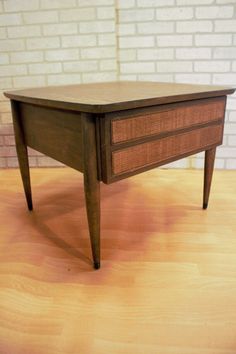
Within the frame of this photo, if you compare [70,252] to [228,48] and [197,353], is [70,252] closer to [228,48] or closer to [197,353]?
[197,353]

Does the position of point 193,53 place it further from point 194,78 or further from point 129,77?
point 129,77

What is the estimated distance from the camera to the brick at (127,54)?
1943 mm

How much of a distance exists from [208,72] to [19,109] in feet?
4.06

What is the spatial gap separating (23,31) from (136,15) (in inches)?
29.0

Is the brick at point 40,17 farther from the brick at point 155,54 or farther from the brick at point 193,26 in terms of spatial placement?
the brick at point 193,26

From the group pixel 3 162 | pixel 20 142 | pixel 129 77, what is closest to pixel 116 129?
pixel 20 142

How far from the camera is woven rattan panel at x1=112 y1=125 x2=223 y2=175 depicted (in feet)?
3.08

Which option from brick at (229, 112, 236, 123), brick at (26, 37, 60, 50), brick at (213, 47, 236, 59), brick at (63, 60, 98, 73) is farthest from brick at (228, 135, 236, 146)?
brick at (26, 37, 60, 50)

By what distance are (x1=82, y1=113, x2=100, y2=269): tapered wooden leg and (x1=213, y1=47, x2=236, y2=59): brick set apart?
4.49ft

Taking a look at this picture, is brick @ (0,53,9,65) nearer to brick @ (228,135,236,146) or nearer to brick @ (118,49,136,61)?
brick @ (118,49,136,61)

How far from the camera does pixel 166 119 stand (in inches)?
40.3

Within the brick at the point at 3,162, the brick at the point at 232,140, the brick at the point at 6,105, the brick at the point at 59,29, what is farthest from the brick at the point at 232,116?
the brick at the point at 3,162

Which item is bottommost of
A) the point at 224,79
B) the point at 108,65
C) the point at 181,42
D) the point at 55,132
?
the point at 55,132

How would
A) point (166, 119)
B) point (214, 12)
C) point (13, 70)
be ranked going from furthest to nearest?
1. point (13, 70)
2. point (214, 12)
3. point (166, 119)
